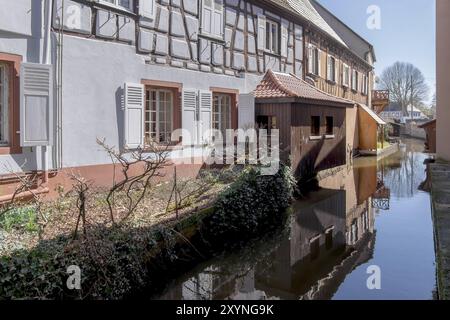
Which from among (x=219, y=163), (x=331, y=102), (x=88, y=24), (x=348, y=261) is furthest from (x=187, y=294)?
(x=331, y=102)

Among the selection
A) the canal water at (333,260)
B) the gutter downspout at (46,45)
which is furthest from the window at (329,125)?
the gutter downspout at (46,45)

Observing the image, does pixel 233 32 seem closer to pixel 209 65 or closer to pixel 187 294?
pixel 209 65

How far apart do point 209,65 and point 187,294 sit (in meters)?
7.32

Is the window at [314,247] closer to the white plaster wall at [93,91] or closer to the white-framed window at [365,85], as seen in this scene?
the white plaster wall at [93,91]

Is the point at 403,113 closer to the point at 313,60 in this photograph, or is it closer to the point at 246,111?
the point at 313,60

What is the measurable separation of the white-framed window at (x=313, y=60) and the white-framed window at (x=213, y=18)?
21.2 ft

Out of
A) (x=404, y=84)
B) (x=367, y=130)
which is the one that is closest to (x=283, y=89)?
(x=367, y=130)

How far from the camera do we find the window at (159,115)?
983 centimetres

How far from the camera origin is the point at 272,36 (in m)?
14.5

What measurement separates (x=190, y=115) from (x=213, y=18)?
285cm

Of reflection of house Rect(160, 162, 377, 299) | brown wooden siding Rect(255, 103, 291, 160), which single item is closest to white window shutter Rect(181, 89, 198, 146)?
brown wooden siding Rect(255, 103, 291, 160)

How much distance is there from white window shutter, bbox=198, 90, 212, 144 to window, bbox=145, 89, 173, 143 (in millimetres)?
918

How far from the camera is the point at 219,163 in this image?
11531 mm

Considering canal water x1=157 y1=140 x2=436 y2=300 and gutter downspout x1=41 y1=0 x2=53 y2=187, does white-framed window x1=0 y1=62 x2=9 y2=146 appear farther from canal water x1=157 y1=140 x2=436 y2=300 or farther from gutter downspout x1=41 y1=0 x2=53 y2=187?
canal water x1=157 y1=140 x2=436 y2=300
